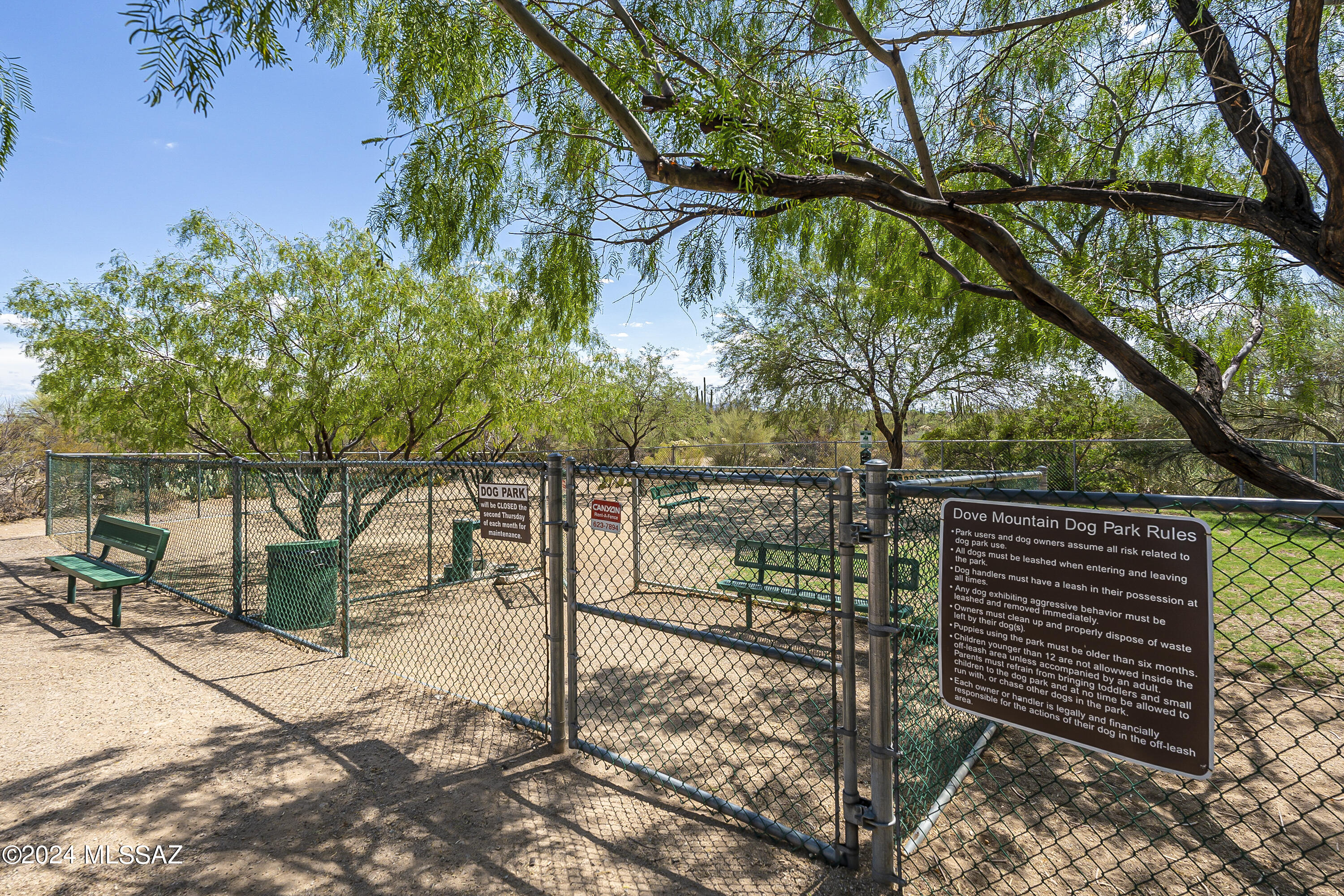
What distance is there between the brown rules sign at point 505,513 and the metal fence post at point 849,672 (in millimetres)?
2073

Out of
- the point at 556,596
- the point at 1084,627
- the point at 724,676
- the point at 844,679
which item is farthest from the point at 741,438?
the point at 1084,627

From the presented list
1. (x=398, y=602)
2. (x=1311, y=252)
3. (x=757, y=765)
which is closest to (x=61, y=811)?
(x=757, y=765)

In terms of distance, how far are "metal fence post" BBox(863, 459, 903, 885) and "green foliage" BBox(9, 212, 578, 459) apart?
21.1ft

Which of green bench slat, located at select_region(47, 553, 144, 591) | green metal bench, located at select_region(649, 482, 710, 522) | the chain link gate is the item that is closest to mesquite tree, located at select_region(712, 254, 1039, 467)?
green metal bench, located at select_region(649, 482, 710, 522)

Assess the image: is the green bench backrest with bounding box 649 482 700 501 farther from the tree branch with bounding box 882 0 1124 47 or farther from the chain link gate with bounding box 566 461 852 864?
the tree branch with bounding box 882 0 1124 47

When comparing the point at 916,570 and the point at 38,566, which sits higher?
the point at 916,570

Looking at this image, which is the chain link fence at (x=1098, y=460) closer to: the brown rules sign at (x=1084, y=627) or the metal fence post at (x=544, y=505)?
the metal fence post at (x=544, y=505)

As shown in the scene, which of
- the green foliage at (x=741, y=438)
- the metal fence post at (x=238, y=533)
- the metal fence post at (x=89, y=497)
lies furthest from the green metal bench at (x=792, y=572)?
the green foliage at (x=741, y=438)

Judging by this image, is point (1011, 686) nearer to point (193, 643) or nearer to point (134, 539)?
point (193, 643)

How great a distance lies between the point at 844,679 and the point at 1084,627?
949 mm

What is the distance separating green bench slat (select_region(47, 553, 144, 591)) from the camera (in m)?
6.92

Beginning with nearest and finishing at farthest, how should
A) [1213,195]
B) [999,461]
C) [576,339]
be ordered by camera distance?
[1213,195] → [576,339] → [999,461]

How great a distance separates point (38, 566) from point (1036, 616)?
46.4ft

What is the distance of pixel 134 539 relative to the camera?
25.9 ft
